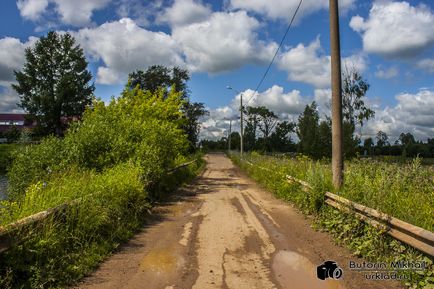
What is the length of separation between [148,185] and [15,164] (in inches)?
163

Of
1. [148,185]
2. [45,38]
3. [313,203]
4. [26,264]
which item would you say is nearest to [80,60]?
[45,38]

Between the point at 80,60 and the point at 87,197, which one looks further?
the point at 80,60

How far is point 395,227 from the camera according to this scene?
730 centimetres

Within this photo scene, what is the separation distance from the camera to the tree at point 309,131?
226 ft

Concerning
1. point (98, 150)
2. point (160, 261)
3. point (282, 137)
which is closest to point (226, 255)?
point (160, 261)

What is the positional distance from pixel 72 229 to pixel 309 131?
71.3 metres

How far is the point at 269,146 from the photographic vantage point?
126000 millimetres

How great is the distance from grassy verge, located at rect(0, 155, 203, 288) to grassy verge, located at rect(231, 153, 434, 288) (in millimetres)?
4582

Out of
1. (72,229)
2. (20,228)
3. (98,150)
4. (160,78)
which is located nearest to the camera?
(20,228)

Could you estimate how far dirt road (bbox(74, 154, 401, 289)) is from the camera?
6.55 m

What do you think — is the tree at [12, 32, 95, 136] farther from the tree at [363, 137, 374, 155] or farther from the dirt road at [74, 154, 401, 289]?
the dirt road at [74, 154, 401, 289]

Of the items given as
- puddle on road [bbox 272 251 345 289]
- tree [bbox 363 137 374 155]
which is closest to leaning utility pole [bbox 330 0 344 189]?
puddle on road [bbox 272 251 345 289]

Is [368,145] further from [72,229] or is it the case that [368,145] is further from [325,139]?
[72,229]

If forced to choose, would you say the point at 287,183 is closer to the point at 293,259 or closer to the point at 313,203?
the point at 313,203
